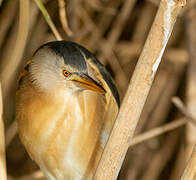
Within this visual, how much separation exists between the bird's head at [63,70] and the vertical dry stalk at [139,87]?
0.18m

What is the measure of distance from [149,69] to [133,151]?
1044mm

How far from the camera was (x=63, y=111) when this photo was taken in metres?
0.97

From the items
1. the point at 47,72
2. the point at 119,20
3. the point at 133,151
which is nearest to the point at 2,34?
the point at 119,20

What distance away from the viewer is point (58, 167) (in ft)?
3.40

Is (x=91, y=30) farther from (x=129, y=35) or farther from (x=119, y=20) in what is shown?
(x=129, y=35)

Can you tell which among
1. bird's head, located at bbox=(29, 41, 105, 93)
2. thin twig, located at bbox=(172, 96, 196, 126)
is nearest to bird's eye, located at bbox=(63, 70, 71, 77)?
bird's head, located at bbox=(29, 41, 105, 93)

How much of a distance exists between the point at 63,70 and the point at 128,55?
0.83 metres

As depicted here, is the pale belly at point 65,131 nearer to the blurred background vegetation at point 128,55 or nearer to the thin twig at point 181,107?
the thin twig at point 181,107

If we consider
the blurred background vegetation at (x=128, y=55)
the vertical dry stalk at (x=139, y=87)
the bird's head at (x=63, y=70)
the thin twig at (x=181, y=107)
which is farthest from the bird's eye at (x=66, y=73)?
the blurred background vegetation at (x=128, y=55)

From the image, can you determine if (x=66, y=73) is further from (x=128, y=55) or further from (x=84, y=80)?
(x=128, y=55)

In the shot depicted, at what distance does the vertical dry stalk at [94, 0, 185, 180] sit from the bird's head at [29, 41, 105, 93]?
18 centimetres

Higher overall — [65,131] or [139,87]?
[139,87]

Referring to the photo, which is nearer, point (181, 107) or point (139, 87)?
point (139, 87)

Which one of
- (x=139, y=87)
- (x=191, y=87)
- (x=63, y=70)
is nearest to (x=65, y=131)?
(x=63, y=70)
